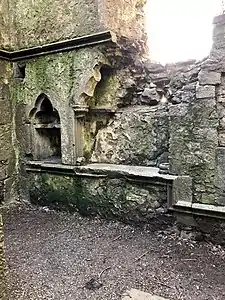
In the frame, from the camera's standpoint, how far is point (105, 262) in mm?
2785

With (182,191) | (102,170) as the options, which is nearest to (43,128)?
(102,170)

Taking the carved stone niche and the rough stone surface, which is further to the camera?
the carved stone niche

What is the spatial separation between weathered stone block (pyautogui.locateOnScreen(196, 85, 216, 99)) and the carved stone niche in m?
2.04

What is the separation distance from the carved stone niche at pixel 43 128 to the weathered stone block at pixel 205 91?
2.04m

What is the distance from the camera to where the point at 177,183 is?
3.13 m

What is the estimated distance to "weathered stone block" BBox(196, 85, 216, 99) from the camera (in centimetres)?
287

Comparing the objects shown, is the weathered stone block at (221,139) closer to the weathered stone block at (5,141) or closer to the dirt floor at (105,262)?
the dirt floor at (105,262)

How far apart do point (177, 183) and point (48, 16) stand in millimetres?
2794

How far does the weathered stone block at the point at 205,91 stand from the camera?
2869mm

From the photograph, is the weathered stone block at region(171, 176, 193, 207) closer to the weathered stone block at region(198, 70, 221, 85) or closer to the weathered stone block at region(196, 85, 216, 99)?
the weathered stone block at region(196, 85, 216, 99)

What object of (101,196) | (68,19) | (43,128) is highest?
(68,19)

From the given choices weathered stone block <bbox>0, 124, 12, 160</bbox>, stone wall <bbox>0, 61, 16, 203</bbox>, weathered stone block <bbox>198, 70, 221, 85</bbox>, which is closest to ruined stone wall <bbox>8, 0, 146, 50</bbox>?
stone wall <bbox>0, 61, 16, 203</bbox>

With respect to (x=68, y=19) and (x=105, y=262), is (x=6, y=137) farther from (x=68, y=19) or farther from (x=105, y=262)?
(x=105, y=262)

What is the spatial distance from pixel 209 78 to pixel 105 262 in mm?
2007
